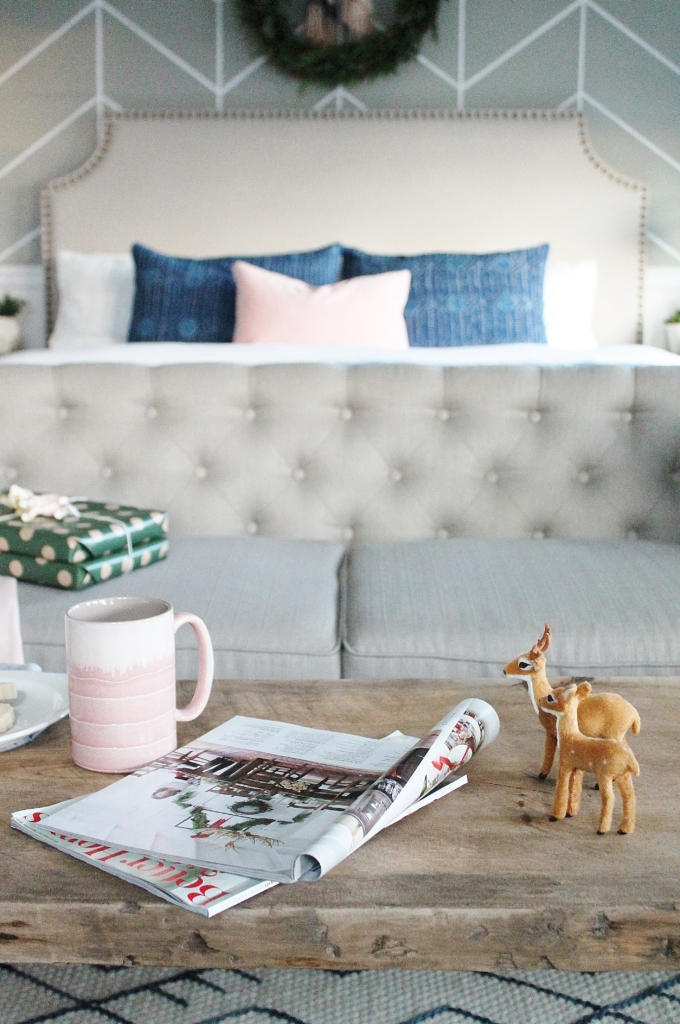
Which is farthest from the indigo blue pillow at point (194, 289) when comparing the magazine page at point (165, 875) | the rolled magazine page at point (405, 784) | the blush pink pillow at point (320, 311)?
the magazine page at point (165, 875)

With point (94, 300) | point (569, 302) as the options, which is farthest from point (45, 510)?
point (569, 302)

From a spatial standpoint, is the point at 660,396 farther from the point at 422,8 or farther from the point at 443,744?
the point at 422,8

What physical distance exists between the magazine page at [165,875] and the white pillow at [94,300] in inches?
115

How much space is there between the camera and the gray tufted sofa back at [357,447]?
195cm

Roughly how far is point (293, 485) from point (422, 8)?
8.88 feet

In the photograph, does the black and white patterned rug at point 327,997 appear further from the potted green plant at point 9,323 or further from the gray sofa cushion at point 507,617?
the potted green plant at point 9,323

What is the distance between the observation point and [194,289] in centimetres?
323

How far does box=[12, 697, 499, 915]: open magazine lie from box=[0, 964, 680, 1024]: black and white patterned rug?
14.5 inches

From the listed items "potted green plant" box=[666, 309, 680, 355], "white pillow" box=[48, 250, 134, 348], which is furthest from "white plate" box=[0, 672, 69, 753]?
"potted green plant" box=[666, 309, 680, 355]

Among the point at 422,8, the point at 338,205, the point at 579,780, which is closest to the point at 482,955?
the point at 579,780

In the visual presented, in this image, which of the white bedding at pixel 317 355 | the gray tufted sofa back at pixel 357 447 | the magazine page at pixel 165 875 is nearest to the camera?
the magazine page at pixel 165 875

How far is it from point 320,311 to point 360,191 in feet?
3.70

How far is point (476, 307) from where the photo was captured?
3.11 metres

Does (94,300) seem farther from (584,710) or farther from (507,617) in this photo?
(584,710)
